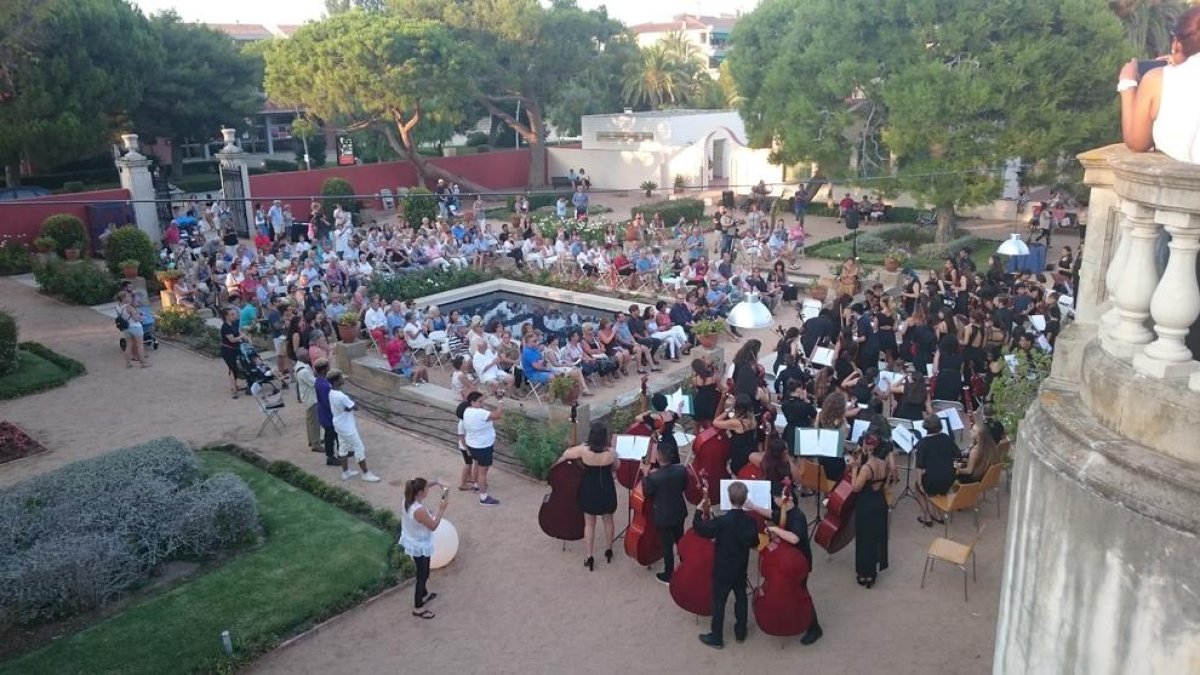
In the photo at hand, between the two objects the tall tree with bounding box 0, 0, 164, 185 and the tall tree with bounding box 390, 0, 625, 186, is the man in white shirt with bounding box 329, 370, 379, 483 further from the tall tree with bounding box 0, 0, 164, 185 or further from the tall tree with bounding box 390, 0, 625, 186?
the tall tree with bounding box 390, 0, 625, 186

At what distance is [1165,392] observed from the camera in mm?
3992

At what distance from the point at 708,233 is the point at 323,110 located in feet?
46.1

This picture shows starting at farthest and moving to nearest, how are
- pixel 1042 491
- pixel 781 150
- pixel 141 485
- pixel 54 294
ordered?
pixel 781 150, pixel 54 294, pixel 141 485, pixel 1042 491

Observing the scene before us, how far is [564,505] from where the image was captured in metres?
9.05

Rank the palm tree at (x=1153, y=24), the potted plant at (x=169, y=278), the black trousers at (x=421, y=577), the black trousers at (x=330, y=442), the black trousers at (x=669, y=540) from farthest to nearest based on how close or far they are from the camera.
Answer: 1. the palm tree at (x=1153, y=24)
2. the potted plant at (x=169, y=278)
3. the black trousers at (x=330, y=442)
4. the black trousers at (x=669, y=540)
5. the black trousers at (x=421, y=577)

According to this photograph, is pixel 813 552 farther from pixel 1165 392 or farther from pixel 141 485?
pixel 141 485

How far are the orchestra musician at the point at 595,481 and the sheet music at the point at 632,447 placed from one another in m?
0.28

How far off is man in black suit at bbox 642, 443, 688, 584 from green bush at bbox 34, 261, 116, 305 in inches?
629

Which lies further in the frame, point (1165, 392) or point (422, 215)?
point (422, 215)

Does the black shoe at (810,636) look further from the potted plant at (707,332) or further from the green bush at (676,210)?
the green bush at (676,210)

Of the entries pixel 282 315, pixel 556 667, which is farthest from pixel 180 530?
pixel 282 315

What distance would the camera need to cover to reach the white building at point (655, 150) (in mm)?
36906

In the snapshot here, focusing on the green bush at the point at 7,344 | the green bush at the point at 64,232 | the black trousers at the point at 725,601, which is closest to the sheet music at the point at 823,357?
the black trousers at the point at 725,601

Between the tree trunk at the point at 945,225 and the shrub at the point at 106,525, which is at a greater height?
the tree trunk at the point at 945,225
